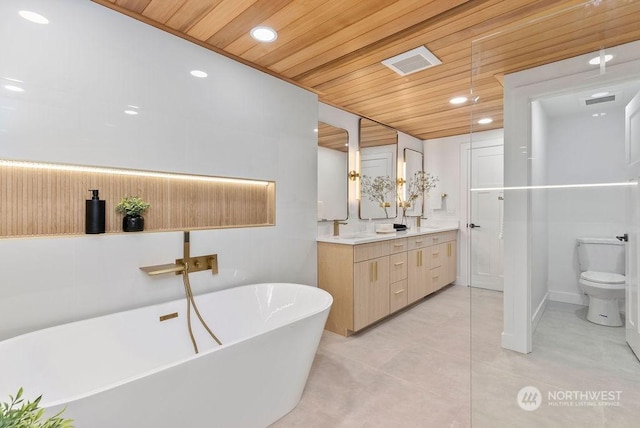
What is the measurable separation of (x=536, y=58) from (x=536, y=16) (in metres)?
0.50

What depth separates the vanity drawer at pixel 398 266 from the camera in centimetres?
329

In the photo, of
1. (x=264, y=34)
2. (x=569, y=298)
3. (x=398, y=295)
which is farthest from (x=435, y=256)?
(x=264, y=34)

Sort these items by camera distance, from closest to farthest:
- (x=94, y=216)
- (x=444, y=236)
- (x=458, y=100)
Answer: (x=94, y=216), (x=458, y=100), (x=444, y=236)

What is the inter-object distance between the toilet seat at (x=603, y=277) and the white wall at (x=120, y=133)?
7.81 feet

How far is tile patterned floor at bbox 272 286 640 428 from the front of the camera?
1.75m

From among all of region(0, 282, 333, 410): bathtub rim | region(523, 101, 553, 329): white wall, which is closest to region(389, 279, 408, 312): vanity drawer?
region(523, 101, 553, 329): white wall

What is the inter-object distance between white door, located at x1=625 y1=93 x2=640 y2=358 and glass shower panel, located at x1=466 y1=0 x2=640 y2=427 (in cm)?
2

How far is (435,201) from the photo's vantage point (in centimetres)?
491

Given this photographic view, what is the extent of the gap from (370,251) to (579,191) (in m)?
1.67

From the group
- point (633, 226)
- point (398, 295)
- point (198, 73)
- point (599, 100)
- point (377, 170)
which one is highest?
point (198, 73)

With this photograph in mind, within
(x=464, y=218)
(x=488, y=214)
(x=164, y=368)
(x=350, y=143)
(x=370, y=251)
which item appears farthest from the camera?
(x=464, y=218)

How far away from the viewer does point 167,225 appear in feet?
7.35

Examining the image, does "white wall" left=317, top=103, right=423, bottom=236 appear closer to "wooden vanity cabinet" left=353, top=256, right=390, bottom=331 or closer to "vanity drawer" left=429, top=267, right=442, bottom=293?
"wooden vanity cabinet" left=353, top=256, right=390, bottom=331

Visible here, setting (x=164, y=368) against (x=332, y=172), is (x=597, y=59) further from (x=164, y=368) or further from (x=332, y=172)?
(x=164, y=368)
